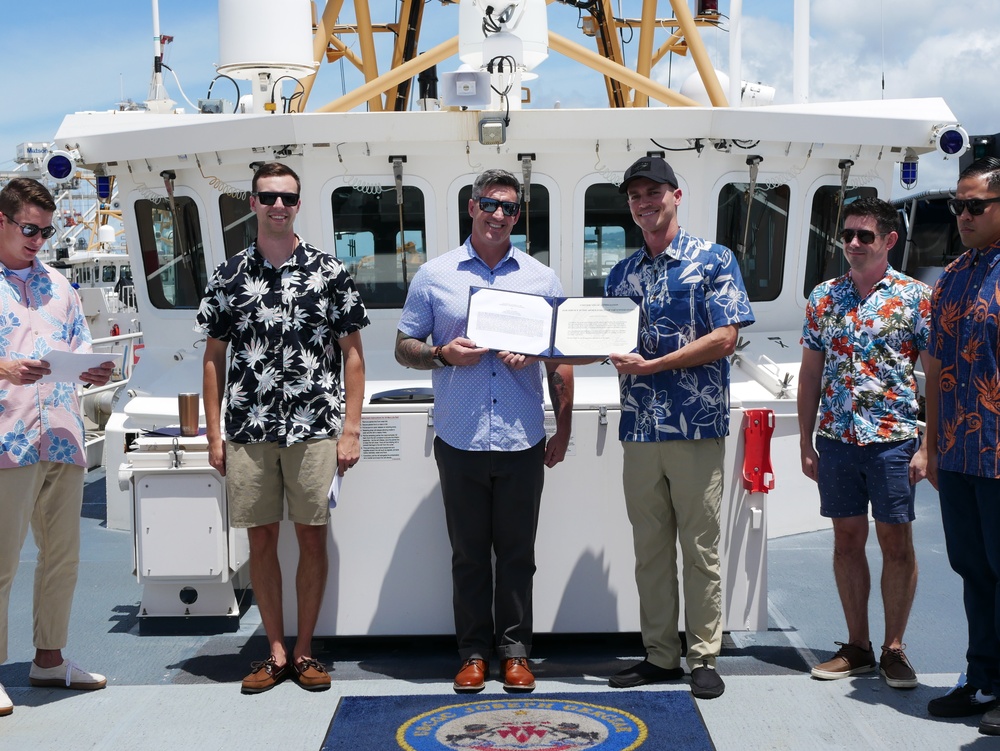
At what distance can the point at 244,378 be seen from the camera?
165 inches

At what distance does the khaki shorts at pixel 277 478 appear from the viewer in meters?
4.23

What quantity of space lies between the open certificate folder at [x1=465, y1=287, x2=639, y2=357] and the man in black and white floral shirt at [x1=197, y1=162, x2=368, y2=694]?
1.63ft

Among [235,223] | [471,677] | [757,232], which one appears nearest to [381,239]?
[235,223]

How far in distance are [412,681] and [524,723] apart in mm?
661

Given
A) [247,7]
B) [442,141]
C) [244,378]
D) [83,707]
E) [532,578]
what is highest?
[247,7]

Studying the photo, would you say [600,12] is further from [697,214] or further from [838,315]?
[838,315]

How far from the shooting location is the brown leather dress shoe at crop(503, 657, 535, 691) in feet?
13.9

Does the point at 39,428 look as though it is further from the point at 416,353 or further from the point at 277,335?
the point at 416,353

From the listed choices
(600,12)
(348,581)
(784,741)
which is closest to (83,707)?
(348,581)

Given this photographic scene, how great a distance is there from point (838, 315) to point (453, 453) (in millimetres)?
1510

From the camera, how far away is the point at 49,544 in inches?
169

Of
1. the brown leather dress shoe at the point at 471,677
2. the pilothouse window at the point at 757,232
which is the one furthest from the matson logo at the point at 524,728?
the pilothouse window at the point at 757,232

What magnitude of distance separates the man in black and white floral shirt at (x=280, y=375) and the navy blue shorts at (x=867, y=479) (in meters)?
1.77

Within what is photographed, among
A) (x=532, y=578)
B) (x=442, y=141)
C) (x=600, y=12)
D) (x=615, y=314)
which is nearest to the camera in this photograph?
(x=615, y=314)
